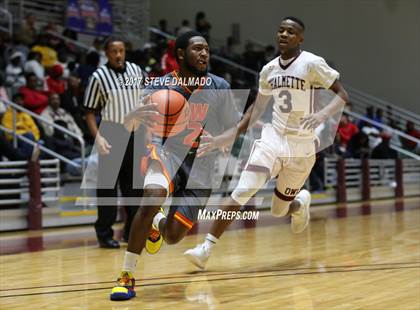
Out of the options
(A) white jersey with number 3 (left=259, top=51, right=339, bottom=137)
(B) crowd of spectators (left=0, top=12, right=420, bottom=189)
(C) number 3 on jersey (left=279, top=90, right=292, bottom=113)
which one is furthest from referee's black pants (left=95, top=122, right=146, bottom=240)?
(B) crowd of spectators (left=0, top=12, right=420, bottom=189)

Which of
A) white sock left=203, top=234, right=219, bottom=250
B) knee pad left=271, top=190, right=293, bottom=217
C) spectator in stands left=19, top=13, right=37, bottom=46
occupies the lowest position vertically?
spectator in stands left=19, top=13, right=37, bottom=46

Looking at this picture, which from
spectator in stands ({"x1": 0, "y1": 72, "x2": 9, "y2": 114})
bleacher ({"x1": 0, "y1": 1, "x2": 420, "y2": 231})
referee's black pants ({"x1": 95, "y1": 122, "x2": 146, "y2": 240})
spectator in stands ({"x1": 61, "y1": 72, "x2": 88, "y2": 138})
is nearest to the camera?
referee's black pants ({"x1": 95, "y1": 122, "x2": 146, "y2": 240})

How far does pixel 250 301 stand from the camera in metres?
4.04

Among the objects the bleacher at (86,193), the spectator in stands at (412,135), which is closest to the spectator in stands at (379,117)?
the bleacher at (86,193)

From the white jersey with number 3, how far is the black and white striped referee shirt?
60.1 inches

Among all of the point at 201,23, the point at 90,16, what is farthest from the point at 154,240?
the point at 201,23

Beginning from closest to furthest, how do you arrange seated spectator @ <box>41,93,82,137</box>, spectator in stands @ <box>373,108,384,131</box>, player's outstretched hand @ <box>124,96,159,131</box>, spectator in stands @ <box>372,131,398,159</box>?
player's outstretched hand @ <box>124,96,159,131</box>
seated spectator @ <box>41,93,82,137</box>
spectator in stands @ <box>373,108,384,131</box>
spectator in stands @ <box>372,131,398,159</box>

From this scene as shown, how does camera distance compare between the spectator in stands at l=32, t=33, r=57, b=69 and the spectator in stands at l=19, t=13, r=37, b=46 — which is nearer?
the spectator in stands at l=32, t=33, r=57, b=69

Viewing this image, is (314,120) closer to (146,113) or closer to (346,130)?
(146,113)

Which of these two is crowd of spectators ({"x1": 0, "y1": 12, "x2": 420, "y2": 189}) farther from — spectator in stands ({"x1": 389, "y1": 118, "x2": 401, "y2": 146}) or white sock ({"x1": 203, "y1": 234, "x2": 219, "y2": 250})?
white sock ({"x1": 203, "y1": 234, "x2": 219, "y2": 250})

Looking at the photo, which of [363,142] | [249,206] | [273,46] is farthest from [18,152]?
[273,46]

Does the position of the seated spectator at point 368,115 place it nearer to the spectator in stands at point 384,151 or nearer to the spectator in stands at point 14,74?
the spectator in stands at point 384,151

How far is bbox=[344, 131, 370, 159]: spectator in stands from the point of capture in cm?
1393

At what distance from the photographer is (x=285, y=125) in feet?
17.6
